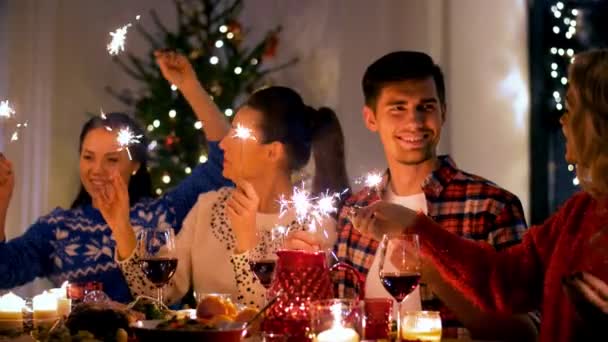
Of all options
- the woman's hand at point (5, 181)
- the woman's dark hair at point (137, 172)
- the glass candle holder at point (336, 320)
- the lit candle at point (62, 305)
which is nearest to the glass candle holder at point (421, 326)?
the glass candle holder at point (336, 320)

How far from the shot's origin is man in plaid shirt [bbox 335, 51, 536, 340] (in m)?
2.42

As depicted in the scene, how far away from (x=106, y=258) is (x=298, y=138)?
0.80 m

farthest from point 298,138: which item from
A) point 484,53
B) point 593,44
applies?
point 593,44

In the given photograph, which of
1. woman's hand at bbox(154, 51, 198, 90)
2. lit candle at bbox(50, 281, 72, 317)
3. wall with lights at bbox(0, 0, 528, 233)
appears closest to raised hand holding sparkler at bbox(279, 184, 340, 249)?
woman's hand at bbox(154, 51, 198, 90)

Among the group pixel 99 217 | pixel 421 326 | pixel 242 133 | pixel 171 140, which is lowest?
pixel 421 326

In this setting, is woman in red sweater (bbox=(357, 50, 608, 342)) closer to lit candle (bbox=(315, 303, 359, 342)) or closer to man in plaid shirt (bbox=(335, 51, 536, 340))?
man in plaid shirt (bbox=(335, 51, 536, 340))

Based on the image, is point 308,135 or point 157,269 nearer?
point 157,269

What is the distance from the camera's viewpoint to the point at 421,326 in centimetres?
169

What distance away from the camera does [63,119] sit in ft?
16.9

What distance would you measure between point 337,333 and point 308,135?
1.54m

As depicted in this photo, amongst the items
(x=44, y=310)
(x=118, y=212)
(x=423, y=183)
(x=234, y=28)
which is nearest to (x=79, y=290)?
(x=118, y=212)

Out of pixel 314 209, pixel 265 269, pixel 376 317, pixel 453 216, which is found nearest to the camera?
pixel 376 317

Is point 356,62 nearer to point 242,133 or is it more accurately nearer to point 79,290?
point 242,133

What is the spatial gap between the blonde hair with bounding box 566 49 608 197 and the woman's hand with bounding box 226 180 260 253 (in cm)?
89
